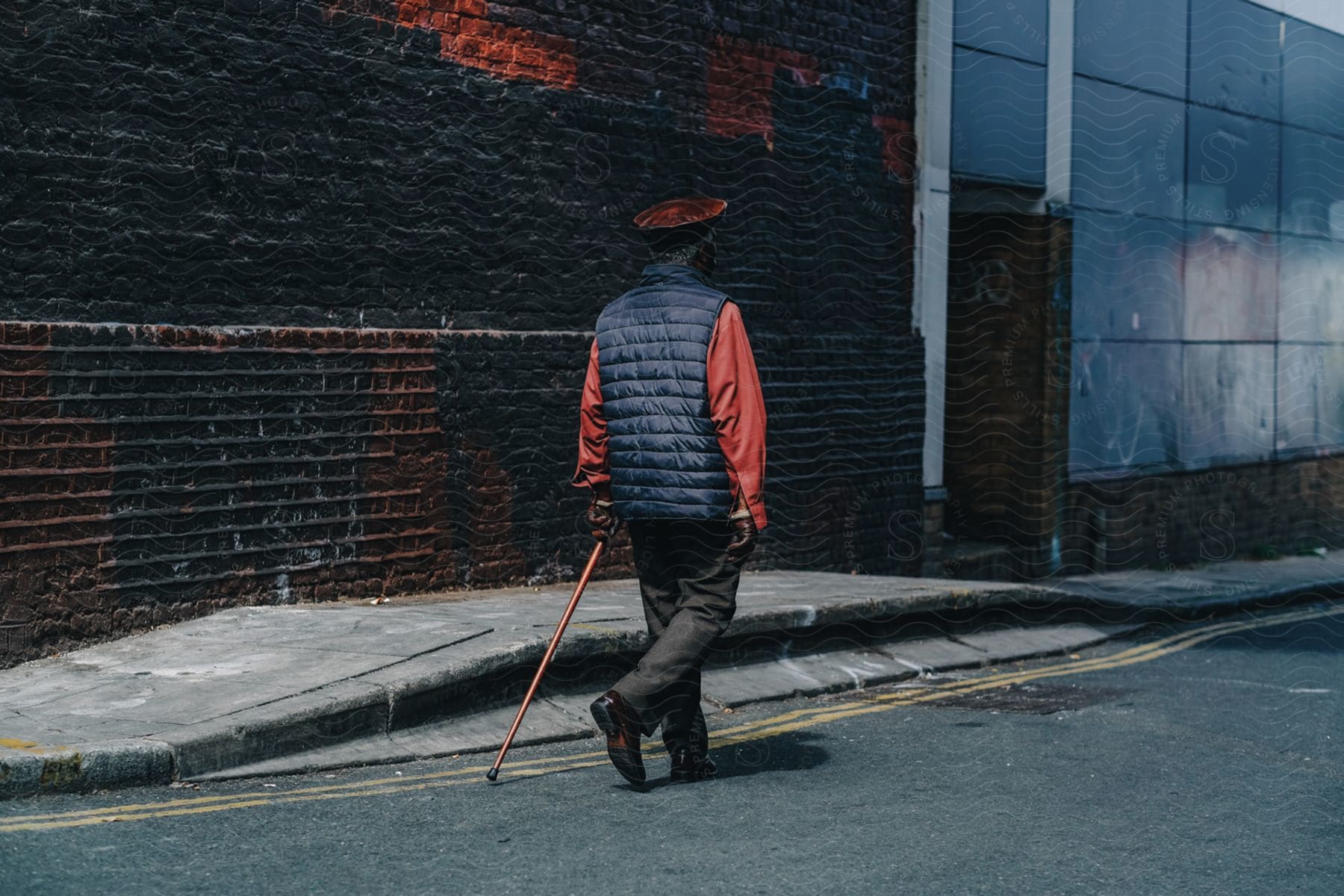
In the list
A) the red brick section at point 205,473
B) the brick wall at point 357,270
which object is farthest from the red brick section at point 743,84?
the red brick section at point 205,473

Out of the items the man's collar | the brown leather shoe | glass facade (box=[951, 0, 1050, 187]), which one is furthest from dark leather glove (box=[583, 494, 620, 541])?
glass facade (box=[951, 0, 1050, 187])

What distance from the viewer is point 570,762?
598 cm

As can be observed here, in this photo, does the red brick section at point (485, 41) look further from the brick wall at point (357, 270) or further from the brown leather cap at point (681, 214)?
the brown leather cap at point (681, 214)

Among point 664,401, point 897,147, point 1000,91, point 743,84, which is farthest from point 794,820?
point 1000,91

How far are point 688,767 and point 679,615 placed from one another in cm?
57

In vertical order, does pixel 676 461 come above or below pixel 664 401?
below

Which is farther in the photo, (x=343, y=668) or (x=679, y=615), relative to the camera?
(x=343, y=668)

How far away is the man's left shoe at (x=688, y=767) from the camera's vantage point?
565cm

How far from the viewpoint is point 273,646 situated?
684 centimetres

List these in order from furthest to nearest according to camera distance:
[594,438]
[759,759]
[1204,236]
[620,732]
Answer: [1204,236] < [759,759] < [594,438] < [620,732]

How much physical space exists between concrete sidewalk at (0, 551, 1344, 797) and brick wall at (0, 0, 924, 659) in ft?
1.53

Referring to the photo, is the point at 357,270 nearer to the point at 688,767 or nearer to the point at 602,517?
the point at 602,517

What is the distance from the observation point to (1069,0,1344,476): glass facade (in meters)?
14.3

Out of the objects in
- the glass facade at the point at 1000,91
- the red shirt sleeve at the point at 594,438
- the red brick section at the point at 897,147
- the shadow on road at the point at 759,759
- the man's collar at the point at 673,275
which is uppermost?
the glass facade at the point at 1000,91
